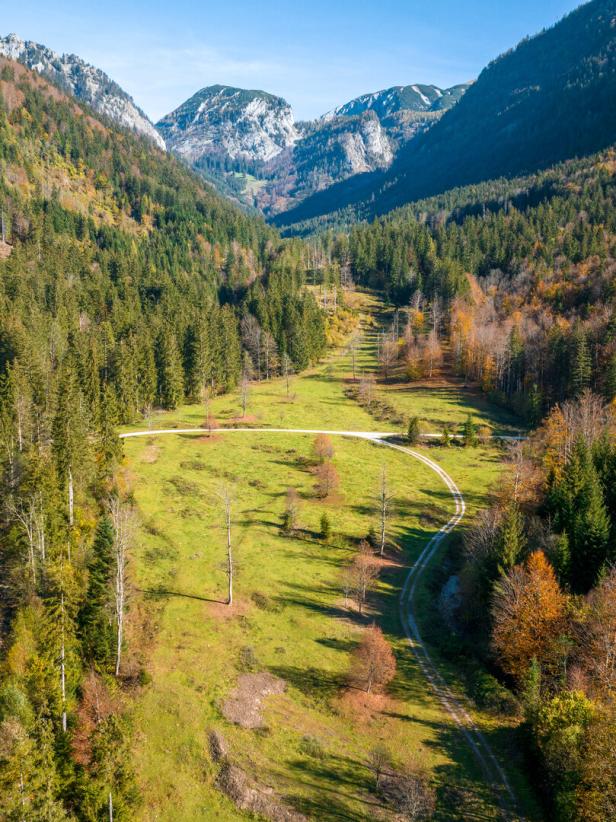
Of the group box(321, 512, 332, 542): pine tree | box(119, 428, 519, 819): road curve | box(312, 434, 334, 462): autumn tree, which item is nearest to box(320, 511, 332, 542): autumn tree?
box(321, 512, 332, 542): pine tree

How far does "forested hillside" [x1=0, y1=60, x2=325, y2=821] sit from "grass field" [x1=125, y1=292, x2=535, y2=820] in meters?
4.42

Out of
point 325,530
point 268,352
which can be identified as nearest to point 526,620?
point 325,530

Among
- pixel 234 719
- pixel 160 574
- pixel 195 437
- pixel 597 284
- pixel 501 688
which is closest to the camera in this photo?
pixel 234 719

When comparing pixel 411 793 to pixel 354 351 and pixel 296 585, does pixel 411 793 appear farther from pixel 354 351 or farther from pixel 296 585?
pixel 354 351

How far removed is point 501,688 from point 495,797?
1055 cm

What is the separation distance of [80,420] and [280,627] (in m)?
38.1

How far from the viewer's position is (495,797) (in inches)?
1412

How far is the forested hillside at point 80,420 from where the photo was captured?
118ft

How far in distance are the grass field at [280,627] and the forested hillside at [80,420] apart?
442 centimetres

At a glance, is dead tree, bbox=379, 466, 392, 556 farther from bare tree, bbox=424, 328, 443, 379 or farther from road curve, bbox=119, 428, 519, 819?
bare tree, bbox=424, 328, 443, 379

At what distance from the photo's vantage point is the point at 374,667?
45.1 metres

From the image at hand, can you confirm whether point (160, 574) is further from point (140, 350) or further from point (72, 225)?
point (72, 225)

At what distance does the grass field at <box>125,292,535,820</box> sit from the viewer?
121 ft

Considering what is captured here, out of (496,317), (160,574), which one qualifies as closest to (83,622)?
(160,574)
